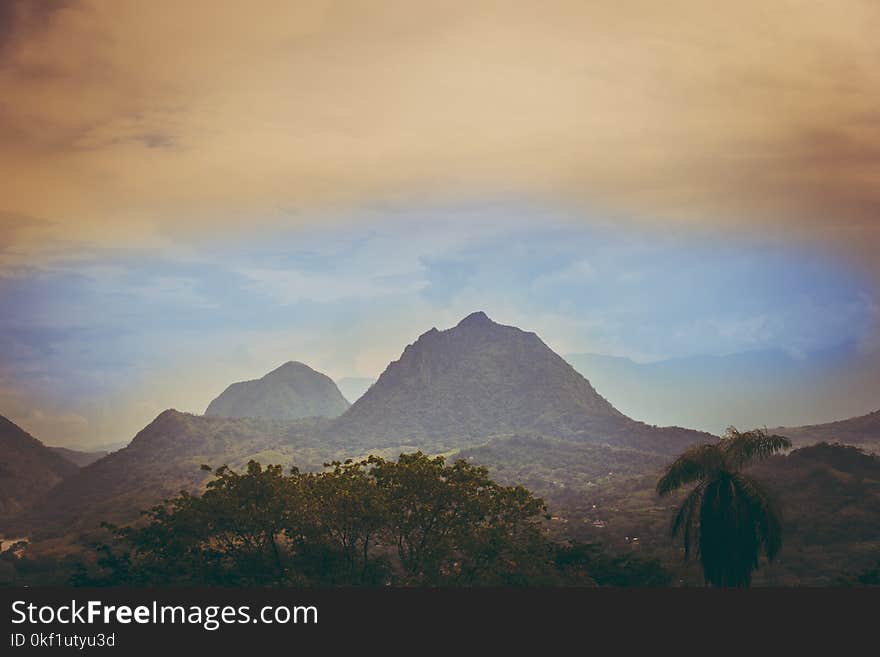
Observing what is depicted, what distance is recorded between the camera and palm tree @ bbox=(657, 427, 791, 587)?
36.8m

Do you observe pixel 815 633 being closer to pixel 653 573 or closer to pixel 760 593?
pixel 760 593

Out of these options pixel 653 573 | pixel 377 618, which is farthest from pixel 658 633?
pixel 653 573

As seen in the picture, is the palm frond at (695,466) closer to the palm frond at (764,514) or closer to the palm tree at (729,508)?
the palm tree at (729,508)

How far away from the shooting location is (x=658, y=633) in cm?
2956

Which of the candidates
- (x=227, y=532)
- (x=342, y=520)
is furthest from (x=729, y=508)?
(x=227, y=532)

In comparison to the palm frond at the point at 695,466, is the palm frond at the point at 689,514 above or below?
below

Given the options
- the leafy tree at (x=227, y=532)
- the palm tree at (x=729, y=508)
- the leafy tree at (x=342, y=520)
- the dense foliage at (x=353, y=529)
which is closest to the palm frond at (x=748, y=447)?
the palm tree at (x=729, y=508)

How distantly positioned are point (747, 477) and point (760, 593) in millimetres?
8574

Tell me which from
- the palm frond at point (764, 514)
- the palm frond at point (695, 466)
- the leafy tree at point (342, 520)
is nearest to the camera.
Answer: the palm frond at point (764, 514)

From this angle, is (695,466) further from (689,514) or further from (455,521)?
(455,521)

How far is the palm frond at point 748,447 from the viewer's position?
123 ft

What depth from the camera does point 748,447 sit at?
37.5 meters

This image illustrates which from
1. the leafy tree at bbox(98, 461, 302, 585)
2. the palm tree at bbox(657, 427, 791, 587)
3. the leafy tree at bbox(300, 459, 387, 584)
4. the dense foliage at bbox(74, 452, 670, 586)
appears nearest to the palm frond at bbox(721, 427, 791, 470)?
the palm tree at bbox(657, 427, 791, 587)

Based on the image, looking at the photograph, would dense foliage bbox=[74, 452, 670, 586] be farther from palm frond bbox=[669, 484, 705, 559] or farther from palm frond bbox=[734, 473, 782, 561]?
palm frond bbox=[734, 473, 782, 561]
